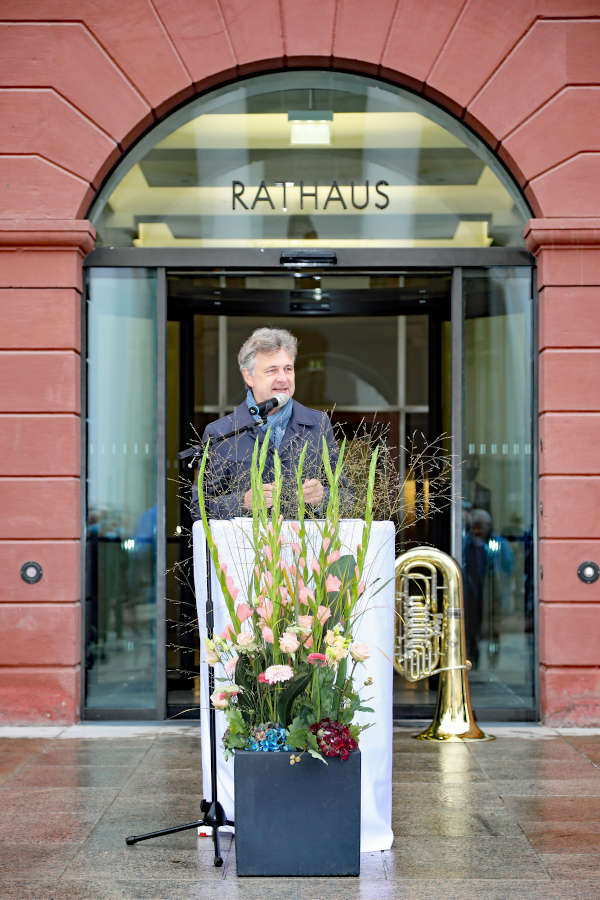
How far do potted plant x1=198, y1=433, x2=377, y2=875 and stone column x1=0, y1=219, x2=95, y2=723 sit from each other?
3.09 metres

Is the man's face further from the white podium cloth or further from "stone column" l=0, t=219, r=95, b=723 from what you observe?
"stone column" l=0, t=219, r=95, b=723

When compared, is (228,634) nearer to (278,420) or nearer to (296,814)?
(296,814)

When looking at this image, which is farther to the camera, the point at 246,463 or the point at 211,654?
the point at 246,463

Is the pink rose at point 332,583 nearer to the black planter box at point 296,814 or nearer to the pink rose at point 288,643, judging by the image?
the pink rose at point 288,643

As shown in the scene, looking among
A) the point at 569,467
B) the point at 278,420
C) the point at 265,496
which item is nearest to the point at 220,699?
the point at 265,496

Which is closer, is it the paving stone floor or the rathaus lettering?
the paving stone floor

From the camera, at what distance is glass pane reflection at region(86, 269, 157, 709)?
700 cm

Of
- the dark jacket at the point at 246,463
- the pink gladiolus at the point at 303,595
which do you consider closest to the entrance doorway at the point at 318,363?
the dark jacket at the point at 246,463

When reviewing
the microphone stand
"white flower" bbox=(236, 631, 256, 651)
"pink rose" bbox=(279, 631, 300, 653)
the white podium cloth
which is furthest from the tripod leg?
"pink rose" bbox=(279, 631, 300, 653)

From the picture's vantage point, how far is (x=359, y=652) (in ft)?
12.0

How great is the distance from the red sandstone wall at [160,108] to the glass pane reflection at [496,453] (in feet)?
1.02

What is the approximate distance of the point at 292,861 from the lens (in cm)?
375

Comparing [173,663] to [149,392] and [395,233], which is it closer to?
[149,392]

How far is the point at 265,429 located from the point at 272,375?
426 millimetres
